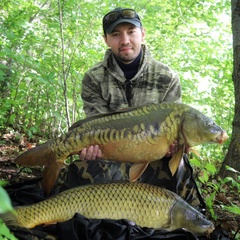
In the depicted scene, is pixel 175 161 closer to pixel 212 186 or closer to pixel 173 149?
pixel 173 149

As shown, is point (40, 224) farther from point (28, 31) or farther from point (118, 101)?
point (28, 31)

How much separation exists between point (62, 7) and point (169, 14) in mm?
2474

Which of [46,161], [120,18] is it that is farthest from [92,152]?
[120,18]

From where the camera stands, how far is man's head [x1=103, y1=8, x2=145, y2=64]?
2535 millimetres

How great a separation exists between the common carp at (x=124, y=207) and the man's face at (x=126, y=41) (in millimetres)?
1035

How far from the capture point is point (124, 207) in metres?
1.82

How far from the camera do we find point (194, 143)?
6.40 ft

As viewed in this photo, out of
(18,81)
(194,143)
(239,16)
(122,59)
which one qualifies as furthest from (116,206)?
(18,81)

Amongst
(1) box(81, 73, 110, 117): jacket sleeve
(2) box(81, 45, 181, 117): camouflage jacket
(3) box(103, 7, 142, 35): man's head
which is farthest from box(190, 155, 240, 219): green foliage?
(3) box(103, 7, 142, 35): man's head

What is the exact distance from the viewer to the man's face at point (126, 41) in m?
2.54

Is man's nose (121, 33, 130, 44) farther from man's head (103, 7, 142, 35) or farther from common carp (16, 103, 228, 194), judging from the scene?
common carp (16, 103, 228, 194)

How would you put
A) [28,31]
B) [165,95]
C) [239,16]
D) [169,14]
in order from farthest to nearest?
[169,14], [28,31], [239,16], [165,95]

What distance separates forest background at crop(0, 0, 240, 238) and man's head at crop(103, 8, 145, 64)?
910 mm

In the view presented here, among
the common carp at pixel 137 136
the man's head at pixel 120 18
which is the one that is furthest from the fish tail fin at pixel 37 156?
the man's head at pixel 120 18
